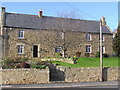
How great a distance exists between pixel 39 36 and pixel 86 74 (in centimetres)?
1492

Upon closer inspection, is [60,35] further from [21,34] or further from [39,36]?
[21,34]

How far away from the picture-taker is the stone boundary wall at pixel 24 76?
11688 millimetres

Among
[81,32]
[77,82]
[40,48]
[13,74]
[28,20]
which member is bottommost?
[77,82]

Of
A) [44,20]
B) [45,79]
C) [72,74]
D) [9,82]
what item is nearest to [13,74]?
[9,82]

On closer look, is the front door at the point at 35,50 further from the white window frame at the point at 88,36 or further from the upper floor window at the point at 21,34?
the white window frame at the point at 88,36

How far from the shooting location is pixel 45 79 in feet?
39.5

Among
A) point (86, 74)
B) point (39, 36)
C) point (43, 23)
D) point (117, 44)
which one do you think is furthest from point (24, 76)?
point (117, 44)

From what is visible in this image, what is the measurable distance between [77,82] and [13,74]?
5323 mm

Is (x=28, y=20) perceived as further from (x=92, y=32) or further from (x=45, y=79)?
(x=45, y=79)

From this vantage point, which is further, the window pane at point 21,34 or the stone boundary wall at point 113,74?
the window pane at point 21,34

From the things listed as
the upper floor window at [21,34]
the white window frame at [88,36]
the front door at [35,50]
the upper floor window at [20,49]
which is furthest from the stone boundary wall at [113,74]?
the upper floor window at [21,34]

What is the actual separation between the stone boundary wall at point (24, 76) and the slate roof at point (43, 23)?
46.8ft

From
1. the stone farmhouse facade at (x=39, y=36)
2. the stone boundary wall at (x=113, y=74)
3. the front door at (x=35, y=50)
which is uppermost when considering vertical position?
the stone farmhouse facade at (x=39, y=36)

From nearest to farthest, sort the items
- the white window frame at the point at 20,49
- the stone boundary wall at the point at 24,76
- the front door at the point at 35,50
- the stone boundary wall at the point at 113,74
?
the stone boundary wall at the point at 24,76 < the stone boundary wall at the point at 113,74 < the white window frame at the point at 20,49 < the front door at the point at 35,50
